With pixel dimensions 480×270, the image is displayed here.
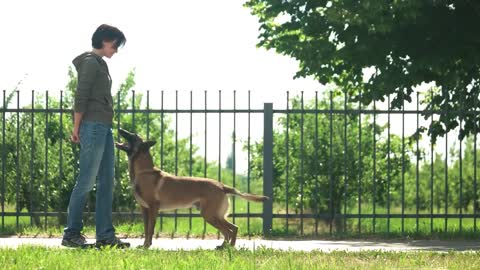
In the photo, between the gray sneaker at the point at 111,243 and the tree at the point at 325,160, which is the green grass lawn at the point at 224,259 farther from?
the tree at the point at 325,160

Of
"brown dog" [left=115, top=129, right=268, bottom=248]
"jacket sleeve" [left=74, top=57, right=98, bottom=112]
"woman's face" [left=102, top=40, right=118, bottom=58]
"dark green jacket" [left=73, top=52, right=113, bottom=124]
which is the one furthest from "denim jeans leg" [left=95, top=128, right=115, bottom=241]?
"woman's face" [left=102, top=40, right=118, bottom=58]

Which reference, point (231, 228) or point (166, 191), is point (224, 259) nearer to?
point (231, 228)

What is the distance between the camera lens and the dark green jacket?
8305 millimetres

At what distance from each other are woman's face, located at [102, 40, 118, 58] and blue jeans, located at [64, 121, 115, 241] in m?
0.76

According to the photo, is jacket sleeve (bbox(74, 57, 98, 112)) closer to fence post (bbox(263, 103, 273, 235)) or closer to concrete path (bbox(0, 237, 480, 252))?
concrete path (bbox(0, 237, 480, 252))

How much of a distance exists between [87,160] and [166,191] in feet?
3.06

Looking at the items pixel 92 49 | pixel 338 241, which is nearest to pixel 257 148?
pixel 338 241

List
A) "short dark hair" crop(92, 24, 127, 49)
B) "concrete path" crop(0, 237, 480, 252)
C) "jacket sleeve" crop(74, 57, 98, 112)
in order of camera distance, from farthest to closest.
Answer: "concrete path" crop(0, 237, 480, 252)
"short dark hair" crop(92, 24, 127, 49)
"jacket sleeve" crop(74, 57, 98, 112)

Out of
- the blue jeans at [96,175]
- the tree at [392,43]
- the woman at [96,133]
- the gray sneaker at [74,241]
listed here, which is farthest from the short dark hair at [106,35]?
the tree at [392,43]

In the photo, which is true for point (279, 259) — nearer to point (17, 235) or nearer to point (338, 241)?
point (338, 241)

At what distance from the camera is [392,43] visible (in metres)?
13.9

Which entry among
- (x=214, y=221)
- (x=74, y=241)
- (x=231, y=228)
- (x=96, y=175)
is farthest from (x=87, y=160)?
(x=231, y=228)

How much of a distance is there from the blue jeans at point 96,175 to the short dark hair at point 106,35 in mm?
855

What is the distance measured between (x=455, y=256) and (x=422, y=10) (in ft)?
21.7
